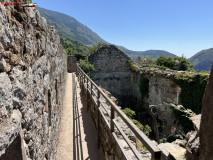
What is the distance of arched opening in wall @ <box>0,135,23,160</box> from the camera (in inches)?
52.6

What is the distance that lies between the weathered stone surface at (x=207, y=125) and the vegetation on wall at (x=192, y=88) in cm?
876

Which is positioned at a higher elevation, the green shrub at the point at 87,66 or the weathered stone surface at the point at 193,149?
the green shrub at the point at 87,66

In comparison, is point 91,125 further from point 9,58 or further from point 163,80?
point 163,80

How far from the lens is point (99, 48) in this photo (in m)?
16.0

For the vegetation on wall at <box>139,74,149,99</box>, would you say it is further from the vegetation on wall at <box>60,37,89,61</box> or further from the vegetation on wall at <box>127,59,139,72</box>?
the vegetation on wall at <box>60,37,89,61</box>

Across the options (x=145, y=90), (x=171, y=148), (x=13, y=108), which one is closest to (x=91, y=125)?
(x=171, y=148)

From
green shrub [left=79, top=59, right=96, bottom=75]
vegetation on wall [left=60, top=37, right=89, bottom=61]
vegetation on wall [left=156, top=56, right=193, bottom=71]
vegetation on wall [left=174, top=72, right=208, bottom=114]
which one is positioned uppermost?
vegetation on wall [left=60, top=37, right=89, bottom=61]

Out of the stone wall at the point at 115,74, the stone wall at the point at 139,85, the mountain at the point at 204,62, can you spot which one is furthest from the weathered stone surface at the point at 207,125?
the mountain at the point at 204,62

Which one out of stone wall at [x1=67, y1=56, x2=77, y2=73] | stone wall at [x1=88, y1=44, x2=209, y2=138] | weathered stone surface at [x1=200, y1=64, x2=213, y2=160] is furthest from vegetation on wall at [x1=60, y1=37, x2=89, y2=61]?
weathered stone surface at [x1=200, y1=64, x2=213, y2=160]

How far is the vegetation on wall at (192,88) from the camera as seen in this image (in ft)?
28.9

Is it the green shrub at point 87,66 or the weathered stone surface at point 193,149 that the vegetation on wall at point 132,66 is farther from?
the weathered stone surface at point 193,149

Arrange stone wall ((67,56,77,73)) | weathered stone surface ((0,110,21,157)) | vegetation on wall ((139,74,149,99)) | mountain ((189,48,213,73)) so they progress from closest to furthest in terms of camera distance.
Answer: weathered stone surface ((0,110,21,157)) → vegetation on wall ((139,74,149,99)) → stone wall ((67,56,77,73)) → mountain ((189,48,213,73))

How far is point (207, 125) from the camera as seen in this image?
119 centimetres

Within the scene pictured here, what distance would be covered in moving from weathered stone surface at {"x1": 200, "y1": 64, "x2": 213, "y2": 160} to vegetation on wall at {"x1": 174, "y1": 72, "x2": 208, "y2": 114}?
28.7ft
